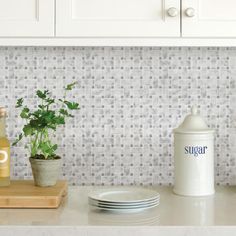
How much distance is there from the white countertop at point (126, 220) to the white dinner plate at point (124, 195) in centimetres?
5

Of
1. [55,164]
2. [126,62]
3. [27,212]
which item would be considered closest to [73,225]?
[27,212]

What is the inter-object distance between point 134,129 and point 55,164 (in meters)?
0.46

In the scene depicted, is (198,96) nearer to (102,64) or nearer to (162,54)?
(162,54)

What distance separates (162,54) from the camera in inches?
94.6

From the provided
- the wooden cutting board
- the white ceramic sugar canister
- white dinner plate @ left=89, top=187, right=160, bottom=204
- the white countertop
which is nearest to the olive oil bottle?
the wooden cutting board

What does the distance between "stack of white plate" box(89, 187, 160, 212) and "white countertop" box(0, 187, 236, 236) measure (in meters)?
0.02

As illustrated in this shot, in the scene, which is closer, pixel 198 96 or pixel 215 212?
pixel 215 212

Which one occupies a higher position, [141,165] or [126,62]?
[126,62]

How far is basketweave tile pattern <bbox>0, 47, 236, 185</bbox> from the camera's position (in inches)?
94.6
